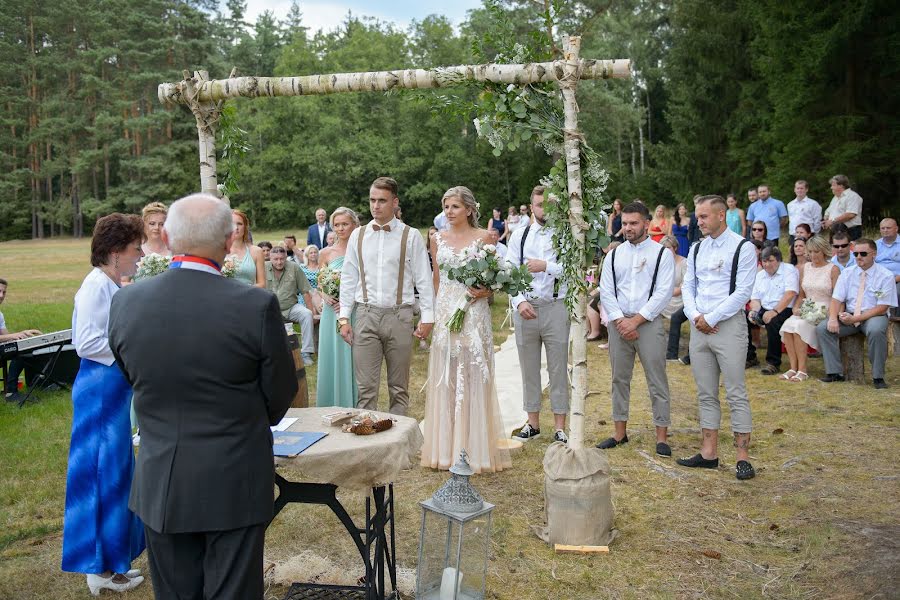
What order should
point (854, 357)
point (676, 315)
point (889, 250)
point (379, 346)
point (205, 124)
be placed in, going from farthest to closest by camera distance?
point (676, 315) → point (889, 250) → point (854, 357) → point (379, 346) → point (205, 124)

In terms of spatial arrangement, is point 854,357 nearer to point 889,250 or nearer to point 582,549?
point 889,250

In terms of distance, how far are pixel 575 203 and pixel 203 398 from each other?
303 cm

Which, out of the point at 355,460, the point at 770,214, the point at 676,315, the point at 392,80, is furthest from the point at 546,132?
the point at 770,214

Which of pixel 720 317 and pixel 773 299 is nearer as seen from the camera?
pixel 720 317

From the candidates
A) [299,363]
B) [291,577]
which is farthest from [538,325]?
[291,577]

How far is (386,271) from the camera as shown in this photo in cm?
618

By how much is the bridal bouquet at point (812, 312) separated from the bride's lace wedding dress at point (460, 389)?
5.33 meters

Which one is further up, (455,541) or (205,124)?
(205,124)

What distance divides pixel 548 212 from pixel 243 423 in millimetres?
2943

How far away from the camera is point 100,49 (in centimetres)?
4512

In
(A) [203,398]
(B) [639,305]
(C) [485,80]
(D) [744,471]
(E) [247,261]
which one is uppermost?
(C) [485,80]

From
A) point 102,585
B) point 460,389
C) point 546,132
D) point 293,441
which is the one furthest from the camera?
point 460,389

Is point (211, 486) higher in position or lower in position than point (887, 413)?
higher

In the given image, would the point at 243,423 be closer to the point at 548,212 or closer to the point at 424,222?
the point at 548,212
